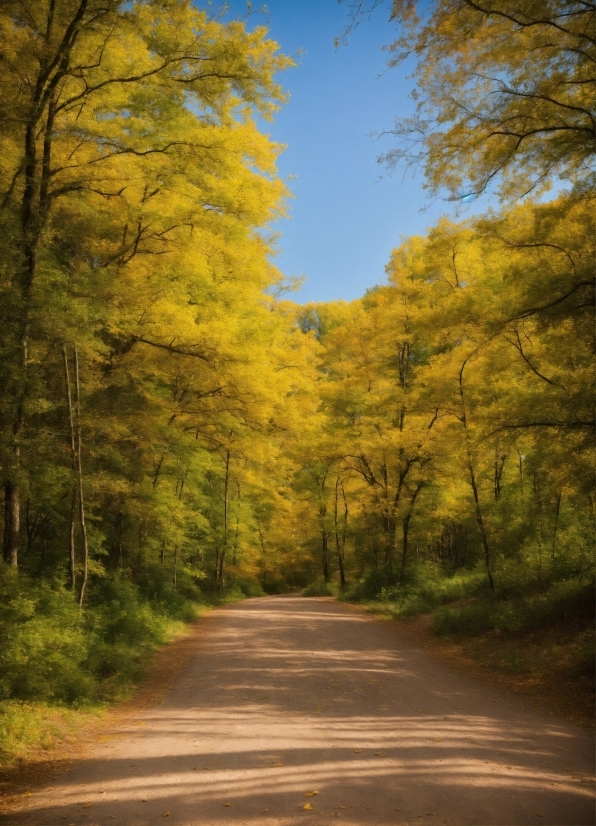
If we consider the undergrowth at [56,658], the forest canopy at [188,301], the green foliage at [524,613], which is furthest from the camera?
the green foliage at [524,613]

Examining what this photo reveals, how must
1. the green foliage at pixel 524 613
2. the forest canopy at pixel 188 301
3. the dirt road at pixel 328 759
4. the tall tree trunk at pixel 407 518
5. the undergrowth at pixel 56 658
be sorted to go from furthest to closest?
the tall tree trunk at pixel 407 518, the green foliage at pixel 524 613, the forest canopy at pixel 188 301, the undergrowth at pixel 56 658, the dirt road at pixel 328 759

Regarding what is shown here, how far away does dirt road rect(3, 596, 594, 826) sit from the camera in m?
3.75

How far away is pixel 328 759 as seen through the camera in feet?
15.4

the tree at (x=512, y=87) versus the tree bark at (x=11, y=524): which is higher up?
the tree at (x=512, y=87)

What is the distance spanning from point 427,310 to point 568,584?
22.6ft

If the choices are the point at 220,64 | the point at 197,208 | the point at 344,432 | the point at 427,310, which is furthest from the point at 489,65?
the point at 344,432

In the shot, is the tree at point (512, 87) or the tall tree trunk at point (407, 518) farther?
the tall tree trunk at point (407, 518)

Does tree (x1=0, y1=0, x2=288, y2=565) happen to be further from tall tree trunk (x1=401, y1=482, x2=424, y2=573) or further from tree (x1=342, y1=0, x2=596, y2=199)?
tall tree trunk (x1=401, y1=482, x2=424, y2=573)

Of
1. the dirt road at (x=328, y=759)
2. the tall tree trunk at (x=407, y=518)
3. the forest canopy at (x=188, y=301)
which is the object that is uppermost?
the forest canopy at (x=188, y=301)

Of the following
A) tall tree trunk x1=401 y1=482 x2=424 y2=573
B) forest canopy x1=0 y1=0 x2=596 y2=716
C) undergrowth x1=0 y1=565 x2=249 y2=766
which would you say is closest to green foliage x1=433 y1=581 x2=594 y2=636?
forest canopy x1=0 y1=0 x2=596 y2=716

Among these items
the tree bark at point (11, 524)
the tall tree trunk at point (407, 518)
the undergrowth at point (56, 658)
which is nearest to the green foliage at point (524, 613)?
the tall tree trunk at point (407, 518)

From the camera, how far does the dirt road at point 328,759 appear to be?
3.75 metres

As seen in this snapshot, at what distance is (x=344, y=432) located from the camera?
19469mm

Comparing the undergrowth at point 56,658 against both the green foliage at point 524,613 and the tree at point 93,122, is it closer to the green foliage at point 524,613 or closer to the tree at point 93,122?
the tree at point 93,122
